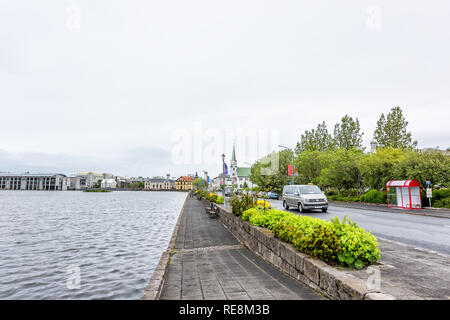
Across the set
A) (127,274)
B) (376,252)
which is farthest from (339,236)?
(127,274)

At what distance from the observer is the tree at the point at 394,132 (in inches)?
1885

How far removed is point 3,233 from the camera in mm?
19078

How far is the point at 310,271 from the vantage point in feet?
16.3

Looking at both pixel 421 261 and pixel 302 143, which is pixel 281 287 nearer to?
pixel 421 261

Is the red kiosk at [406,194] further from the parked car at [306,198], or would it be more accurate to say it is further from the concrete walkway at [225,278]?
the concrete walkway at [225,278]

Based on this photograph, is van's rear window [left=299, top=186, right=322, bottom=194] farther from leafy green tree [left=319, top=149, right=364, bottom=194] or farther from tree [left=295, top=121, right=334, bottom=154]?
tree [left=295, top=121, right=334, bottom=154]

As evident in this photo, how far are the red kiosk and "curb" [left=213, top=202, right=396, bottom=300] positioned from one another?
75.2 ft

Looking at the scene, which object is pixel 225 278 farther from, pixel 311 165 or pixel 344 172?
pixel 311 165

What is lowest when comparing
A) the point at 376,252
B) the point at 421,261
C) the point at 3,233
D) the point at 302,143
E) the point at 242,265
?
the point at 3,233

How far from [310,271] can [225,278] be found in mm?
2133

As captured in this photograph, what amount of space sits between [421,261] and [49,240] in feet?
59.4

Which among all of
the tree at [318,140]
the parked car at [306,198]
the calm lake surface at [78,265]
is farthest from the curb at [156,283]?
the tree at [318,140]
